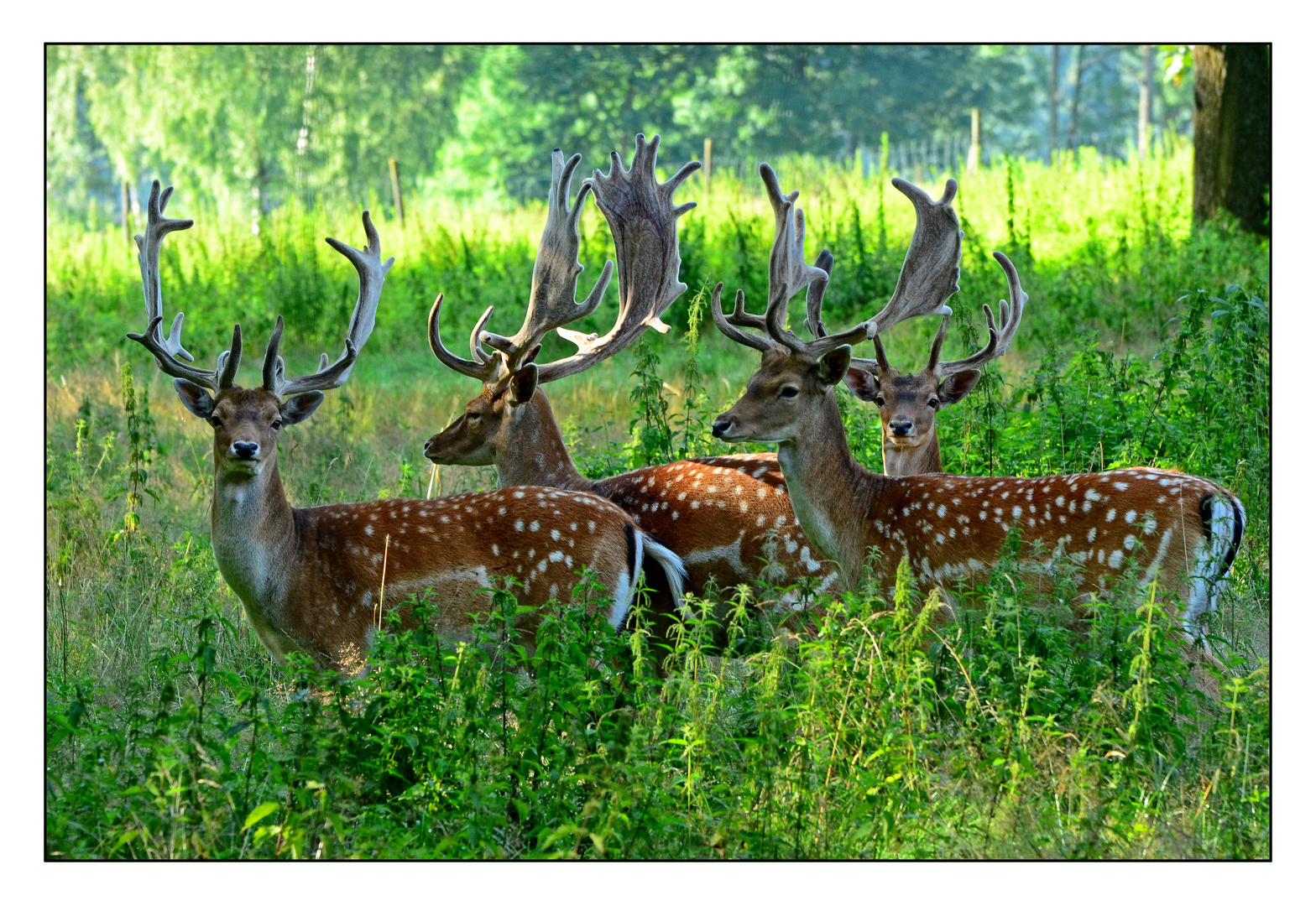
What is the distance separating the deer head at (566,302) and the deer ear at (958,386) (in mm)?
1268

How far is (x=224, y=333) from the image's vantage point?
39.3 ft

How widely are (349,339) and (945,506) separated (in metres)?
2.26

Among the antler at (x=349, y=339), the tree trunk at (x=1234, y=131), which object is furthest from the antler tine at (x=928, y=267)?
the tree trunk at (x=1234, y=131)

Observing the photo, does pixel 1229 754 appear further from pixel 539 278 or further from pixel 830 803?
pixel 539 278

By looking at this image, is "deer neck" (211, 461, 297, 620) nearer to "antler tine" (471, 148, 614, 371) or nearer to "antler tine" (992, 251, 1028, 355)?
"antler tine" (471, 148, 614, 371)

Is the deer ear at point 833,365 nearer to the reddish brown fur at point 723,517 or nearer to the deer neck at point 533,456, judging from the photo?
the reddish brown fur at point 723,517

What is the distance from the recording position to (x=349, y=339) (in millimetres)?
5402

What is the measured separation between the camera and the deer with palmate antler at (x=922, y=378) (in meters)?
6.18

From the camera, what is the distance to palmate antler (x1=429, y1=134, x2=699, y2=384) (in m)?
6.34

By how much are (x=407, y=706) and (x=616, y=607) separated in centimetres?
111

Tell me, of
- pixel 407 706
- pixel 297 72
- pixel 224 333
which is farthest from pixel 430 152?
pixel 407 706

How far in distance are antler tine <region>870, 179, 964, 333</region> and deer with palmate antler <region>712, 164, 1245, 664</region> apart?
400 mm

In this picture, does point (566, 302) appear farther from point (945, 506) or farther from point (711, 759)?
point (711, 759)

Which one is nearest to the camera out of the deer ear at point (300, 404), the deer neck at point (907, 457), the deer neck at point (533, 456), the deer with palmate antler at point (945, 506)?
the deer with palmate antler at point (945, 506)
